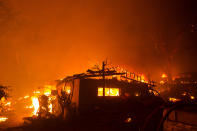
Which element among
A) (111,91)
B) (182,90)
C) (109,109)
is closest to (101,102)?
(109,109)

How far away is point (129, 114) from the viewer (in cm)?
875

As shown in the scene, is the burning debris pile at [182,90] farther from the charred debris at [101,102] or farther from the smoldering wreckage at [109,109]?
the smoldering wreckage at [109,109]

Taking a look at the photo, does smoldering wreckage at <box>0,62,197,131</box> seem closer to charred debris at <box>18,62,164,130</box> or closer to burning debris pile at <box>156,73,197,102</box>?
charred debris at <box>18,62,164,130</box>

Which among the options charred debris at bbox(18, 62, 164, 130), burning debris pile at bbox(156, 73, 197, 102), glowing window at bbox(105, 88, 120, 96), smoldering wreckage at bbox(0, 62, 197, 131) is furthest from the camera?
burning debris pile at bbox(156, 73, 197, 102)

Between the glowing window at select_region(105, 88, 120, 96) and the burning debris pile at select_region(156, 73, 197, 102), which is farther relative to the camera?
the burning debris pile at select_region(156, 73, 197, 102)

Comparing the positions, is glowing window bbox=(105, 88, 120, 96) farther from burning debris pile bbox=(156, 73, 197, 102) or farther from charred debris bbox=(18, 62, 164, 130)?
burning debris pile bbox=(156, 73, 197, 102)

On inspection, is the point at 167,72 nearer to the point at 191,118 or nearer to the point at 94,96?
the point at 94,96

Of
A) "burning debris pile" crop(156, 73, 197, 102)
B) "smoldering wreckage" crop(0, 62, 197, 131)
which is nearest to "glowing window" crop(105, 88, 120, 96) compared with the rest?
"smoldering wreckage" crop(0, 62, 197, 131)

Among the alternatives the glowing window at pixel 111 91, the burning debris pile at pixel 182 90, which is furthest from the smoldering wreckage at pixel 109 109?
the burning debris pile at pixel 182 90

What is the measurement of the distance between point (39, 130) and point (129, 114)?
7.70 metres

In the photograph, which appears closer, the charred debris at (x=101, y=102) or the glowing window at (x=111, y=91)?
the charred debris at (x=101, y=102)

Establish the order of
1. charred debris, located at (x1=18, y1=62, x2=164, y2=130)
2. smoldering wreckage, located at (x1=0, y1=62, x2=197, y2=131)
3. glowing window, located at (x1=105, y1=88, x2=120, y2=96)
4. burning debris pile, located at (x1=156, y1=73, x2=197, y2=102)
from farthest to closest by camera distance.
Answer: burning debris pile, located at (x1=156, y1=73, x2=197, y2=102) → glowing window, located at (x1=105, y1=88, x2=120, y2=96) → charred debris, located at (x1=18, y1=62, x2=164, y2=130) → smoldering wreckage, located at (x1=0, y1=62, x2=197, y2=131)

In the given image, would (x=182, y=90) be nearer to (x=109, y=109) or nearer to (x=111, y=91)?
(x=111, y=91)

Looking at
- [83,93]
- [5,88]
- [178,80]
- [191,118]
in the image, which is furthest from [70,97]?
[178,80]
